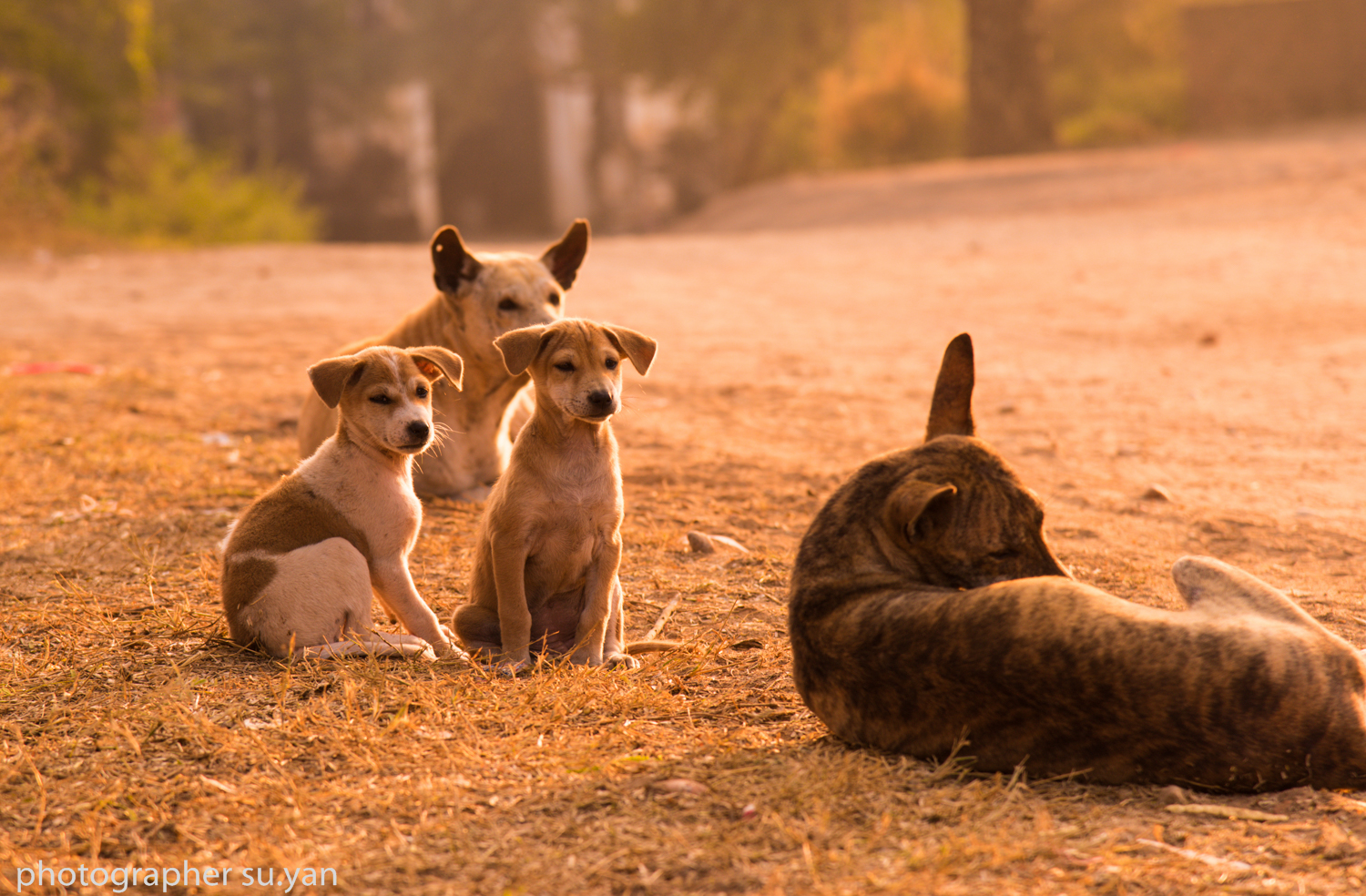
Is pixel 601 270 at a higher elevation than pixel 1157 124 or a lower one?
lower

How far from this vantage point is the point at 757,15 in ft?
82.0

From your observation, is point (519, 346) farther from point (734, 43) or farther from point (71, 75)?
point (734, 43)

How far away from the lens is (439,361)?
4.46m

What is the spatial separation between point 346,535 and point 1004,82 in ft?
76.5

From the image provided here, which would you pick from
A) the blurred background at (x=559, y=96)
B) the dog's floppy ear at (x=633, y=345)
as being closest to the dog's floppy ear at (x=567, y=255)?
the dog's floppy ear at (x=633, y=345)

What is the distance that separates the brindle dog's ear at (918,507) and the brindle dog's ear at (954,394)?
379mm

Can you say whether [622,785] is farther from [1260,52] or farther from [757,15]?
[1260,52]

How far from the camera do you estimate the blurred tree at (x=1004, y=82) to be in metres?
24.3

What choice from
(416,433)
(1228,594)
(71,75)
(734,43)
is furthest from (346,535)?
(734,43)

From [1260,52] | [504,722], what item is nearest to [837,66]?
[1260,52]

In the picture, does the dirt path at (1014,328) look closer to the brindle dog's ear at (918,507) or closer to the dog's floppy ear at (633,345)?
the brindle dog's ear at (918,507)

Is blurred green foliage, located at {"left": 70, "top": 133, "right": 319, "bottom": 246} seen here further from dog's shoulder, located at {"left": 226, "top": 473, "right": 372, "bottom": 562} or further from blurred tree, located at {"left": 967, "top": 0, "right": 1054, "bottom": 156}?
dog's shoulder, located at {"left": 226, "top": 473, "right": 372, "bottom": 562}

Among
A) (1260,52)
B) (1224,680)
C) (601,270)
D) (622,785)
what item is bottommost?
(622,785)

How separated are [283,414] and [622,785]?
5.89 m
